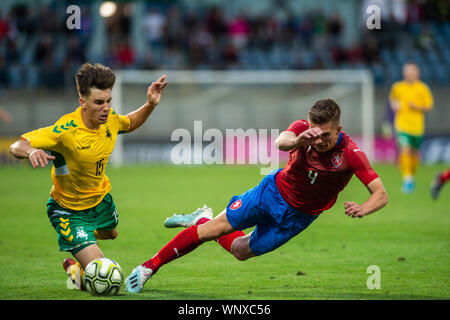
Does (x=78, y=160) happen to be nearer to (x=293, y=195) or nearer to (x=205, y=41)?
(x=293, y=195)

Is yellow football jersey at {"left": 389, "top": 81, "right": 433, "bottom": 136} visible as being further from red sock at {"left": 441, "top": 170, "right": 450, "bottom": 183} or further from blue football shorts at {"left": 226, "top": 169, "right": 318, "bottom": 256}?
blue football shorts at {"left": 226, "top": 169, "right": 318, "bottom": 256}

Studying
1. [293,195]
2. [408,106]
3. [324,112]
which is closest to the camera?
[324,112]

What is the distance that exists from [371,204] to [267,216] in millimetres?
1016

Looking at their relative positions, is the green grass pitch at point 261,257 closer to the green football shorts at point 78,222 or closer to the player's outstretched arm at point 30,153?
the green football shorts at point 78,222

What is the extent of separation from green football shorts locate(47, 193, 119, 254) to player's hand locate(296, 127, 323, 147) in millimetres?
2049

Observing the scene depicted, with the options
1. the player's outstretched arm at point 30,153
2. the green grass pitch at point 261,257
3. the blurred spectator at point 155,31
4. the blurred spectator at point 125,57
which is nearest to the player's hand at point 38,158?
the player's outstretched arm at point 30,153

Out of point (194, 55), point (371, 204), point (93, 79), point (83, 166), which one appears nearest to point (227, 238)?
point (83, 166)

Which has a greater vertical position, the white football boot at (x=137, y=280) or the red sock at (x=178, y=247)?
the red sock at (x=178, y=247)

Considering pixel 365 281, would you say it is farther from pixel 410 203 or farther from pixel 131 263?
pixel 410 203

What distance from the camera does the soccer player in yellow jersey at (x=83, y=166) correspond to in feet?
18.7

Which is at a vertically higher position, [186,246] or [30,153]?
[30,153]

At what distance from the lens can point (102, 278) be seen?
17.6ft

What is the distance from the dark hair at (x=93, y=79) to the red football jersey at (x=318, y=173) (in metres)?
1.63

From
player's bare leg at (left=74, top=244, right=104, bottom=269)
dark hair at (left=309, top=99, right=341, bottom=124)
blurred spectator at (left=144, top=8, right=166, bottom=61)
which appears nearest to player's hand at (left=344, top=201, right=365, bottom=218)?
dark hair at (left=309, top=99, right=341, bottom=124)
